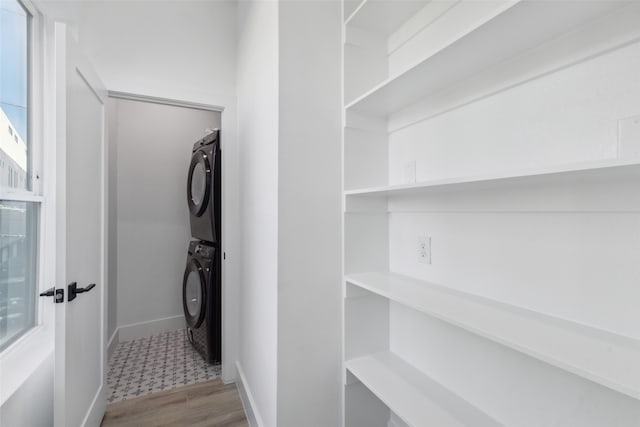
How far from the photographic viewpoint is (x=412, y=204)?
1.39 metres

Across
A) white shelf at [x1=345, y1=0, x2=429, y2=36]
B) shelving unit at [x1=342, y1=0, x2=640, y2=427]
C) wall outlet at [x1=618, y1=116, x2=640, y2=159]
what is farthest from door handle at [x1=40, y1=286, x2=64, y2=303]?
wall outlet at [x1=618, y1=116, x2=640, y2=159]

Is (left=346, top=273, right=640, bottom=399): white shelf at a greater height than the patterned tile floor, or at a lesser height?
greater

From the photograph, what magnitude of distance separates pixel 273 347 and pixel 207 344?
128 cm

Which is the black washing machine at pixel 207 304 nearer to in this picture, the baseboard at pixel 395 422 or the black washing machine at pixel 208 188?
the black washing machine at pixel 208 188

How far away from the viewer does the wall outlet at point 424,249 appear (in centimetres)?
131

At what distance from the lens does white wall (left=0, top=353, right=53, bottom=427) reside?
1086 millimetres

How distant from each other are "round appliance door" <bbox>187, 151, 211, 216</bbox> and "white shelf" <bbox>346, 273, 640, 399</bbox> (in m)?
1.67

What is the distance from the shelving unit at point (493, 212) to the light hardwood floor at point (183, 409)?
897mm

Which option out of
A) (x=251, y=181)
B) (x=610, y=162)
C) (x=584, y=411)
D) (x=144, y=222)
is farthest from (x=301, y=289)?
(x=144, y=222)

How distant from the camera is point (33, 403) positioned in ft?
4.17

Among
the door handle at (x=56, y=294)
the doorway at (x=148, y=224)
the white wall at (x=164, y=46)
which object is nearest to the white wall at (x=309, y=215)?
the door handle at (x=56, y=294)

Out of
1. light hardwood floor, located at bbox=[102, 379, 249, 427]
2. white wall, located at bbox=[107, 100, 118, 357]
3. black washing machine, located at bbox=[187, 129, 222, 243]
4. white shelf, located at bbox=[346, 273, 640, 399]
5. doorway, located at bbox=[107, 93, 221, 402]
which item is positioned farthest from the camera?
doorway, located at bbox=[107, 93, 221, 402]

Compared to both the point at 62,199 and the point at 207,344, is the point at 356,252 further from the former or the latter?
the point at 207,344

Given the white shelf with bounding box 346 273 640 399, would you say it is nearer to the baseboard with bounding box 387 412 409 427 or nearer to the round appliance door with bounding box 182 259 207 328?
the baseboard with bounding box 387 412 409 427
